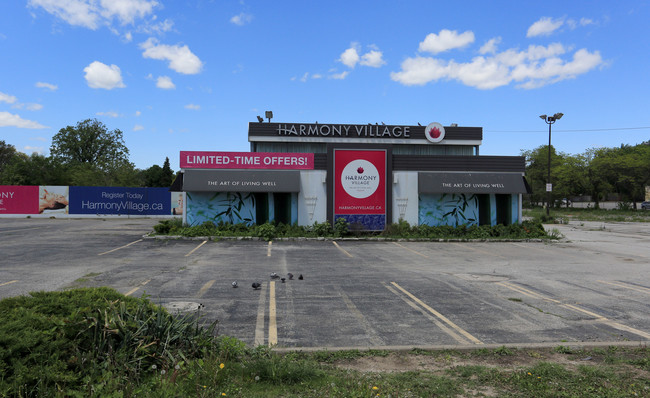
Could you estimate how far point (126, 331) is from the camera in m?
4.34

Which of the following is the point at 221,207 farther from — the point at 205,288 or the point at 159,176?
the point at 159,176

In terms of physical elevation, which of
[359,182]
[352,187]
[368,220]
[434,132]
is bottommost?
[368,220]

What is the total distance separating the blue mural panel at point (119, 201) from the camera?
36906 mm

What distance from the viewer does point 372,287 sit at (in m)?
9.73

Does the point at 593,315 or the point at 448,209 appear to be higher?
the point at 448,209

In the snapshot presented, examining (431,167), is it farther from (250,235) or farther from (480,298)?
(480,298)

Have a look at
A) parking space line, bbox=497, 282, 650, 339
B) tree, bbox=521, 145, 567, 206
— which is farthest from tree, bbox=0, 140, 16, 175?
tree, bbox=521, 145, 567, 206

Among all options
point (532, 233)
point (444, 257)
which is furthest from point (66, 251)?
point (532, 233)

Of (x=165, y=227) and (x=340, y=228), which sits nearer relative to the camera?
(x=165, y=227)

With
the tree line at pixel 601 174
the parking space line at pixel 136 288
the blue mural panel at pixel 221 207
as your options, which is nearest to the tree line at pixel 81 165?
the blue mural panel at pixel 221 207

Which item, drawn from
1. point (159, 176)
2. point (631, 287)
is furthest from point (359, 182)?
point (159, 176)

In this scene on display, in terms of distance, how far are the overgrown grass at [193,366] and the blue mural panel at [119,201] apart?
36.4m

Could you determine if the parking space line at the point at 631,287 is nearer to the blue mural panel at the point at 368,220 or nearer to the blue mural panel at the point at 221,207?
the blue mural panel at the point at 368,220

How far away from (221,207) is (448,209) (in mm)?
13660
